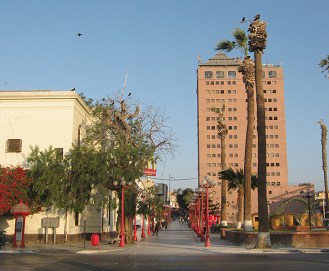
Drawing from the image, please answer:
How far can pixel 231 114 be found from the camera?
15275 centimetres

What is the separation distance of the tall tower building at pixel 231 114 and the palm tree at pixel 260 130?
121 metres

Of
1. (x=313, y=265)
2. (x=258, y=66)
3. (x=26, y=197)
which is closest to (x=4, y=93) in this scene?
(x=26, y=197)

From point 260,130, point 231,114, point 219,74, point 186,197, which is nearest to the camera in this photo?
point 260,130

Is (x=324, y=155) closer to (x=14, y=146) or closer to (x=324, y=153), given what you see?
(x=324, y=153)

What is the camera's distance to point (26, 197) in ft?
101

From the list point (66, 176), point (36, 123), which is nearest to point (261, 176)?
point (66, 176)

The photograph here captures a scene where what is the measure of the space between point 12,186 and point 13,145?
467 cm

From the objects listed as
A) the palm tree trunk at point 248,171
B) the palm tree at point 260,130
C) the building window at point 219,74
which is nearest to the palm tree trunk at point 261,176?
the palm tree at point 260,130

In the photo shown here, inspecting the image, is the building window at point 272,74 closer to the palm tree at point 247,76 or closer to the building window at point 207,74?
the building window at point 207,74

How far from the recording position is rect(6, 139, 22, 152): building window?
3341cm

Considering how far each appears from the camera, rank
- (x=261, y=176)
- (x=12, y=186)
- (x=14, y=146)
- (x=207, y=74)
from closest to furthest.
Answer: (x=261, y=176), (x=12, y=186), (x=14, y=146), (x=207, y=74)

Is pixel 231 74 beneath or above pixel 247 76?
above

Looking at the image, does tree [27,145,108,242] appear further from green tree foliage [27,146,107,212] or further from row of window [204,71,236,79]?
row of window [204,71,236,79]

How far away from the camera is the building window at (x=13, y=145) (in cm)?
3341
